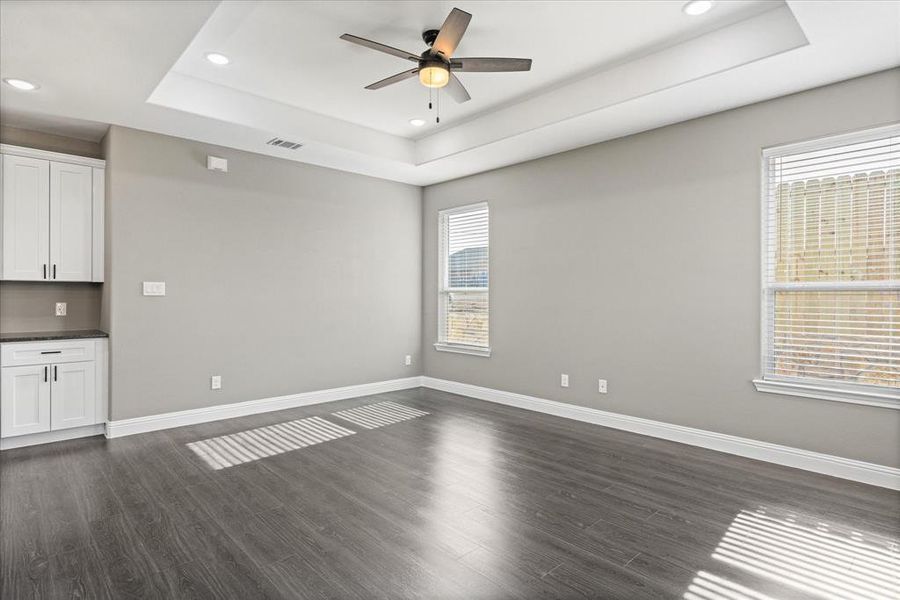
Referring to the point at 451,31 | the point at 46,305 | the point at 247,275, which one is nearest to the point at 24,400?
the point at 46,305

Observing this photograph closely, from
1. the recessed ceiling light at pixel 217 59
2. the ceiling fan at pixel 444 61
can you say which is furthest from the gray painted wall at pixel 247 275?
the ceiling fan at pixel 444 61

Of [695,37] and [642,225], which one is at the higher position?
[695,37]

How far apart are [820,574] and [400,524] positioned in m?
1.97

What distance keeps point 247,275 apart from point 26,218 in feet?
5.81

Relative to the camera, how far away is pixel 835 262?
11.0 ft

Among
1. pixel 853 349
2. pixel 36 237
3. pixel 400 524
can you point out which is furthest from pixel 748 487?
pixel 36 237

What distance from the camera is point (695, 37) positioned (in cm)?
323

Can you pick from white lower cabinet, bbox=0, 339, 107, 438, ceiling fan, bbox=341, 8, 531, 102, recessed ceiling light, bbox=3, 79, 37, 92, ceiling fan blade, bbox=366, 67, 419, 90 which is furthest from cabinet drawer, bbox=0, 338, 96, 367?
ceiling fan, bbox=341, 8, 531, 102

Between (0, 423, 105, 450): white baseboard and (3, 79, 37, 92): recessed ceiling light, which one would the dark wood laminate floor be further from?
(3, 79, 37, 92): recessed ceiling light

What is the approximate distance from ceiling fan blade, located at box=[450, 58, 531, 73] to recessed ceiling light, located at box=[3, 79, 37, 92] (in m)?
2.96

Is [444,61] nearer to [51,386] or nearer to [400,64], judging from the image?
[400,64]

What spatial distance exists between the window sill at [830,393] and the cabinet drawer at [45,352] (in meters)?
5.41

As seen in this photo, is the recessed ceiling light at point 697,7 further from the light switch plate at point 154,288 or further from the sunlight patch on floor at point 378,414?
the light switch plate at point 154,288

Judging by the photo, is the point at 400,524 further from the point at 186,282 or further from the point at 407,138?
the point at 407,138
